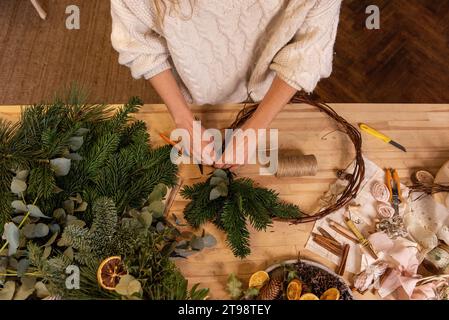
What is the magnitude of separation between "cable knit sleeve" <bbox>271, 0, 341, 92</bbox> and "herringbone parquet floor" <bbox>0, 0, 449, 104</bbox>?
46.9 inches

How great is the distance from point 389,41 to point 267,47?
5.22 ft

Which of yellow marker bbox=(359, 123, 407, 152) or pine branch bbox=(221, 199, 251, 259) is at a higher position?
yellow marker bbox=(359, 123, 407, 152)

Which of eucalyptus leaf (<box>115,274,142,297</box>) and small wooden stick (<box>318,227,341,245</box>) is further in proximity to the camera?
small wooden stick (<box>318,227,341,245</box>)

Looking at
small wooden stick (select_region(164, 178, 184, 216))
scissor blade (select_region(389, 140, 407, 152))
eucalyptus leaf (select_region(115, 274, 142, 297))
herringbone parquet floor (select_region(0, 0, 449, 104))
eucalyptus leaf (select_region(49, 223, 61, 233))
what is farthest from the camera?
herringbone parquet floor (select_region(0, 0, 449, 104))

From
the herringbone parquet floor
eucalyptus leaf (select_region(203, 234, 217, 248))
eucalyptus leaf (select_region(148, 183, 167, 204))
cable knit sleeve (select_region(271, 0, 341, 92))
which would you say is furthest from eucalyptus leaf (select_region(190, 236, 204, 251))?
the herringbone parquet floor

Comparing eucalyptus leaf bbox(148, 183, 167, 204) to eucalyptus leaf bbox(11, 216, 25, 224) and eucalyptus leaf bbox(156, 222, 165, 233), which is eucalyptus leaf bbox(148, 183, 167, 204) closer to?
eucalyptus leaf bbox(156, 222, 165, 233)

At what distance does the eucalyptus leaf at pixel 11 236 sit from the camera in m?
0.77

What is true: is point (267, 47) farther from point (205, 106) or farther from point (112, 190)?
point (112, 190)

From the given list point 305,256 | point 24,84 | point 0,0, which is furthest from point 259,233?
point 0,0

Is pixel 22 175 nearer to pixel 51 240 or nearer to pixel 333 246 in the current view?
pixel 51 240

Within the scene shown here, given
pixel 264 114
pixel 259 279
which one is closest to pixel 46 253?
pixel 259 279

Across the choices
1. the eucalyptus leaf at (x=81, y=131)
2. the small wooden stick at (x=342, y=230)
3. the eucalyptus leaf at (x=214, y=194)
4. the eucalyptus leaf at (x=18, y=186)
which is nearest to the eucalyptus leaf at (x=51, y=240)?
the eucalyptus leaf at (x=18, y=186)

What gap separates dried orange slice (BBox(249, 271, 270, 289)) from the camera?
3.08 feet

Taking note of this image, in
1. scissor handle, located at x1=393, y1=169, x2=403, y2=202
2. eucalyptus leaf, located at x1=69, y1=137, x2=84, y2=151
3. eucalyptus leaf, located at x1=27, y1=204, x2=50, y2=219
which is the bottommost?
scissor handle, located at x1=393, y1=169, x2=403, y2=202
